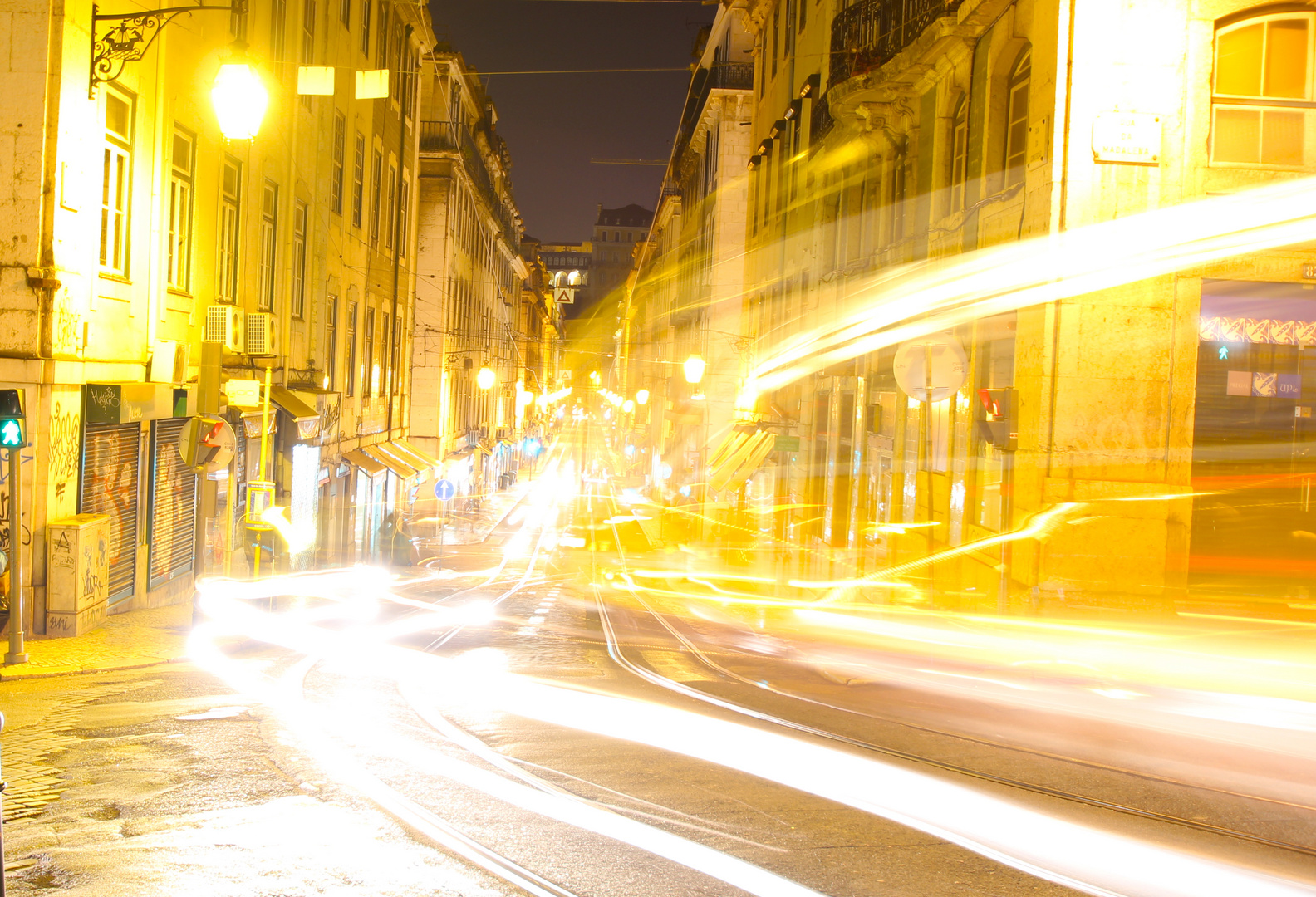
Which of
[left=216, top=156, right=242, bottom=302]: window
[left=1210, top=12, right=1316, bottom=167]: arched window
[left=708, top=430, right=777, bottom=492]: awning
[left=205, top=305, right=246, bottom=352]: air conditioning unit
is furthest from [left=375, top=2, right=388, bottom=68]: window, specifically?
[left=1210, top=12, right=1316, bottom=167]: arched window

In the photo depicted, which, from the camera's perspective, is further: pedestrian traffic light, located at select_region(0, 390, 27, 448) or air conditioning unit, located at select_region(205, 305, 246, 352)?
air conditioning unit, located at select_region(205, 305, 246, 352)

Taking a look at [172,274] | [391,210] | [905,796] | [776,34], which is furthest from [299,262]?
[776,34]

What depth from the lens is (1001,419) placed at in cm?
1405

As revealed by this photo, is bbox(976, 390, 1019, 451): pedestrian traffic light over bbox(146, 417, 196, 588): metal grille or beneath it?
over

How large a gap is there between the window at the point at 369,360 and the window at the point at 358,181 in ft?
8.51

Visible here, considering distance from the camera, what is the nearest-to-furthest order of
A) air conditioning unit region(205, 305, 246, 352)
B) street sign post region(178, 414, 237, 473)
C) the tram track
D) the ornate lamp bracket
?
the tram track, the ornate lamp bracket, street sign post region(178, 414, 237, 473), air conditioning unit region(205, 305, 246, 352)

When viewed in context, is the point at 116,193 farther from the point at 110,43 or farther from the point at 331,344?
the point at 331,344

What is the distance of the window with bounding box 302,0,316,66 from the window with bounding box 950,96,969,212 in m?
12.3

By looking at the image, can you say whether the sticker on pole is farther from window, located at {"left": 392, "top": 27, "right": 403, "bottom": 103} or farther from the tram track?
window, located at {"left": 392, "top": 27, "right": 403, "bottom": 103}

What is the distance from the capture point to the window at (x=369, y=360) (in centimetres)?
2803

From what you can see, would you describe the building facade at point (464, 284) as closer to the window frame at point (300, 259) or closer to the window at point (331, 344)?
the window at point (331, 344)

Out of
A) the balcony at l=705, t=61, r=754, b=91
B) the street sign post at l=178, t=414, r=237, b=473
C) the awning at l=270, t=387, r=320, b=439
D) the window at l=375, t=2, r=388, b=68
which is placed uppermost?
the balcony at l=705, t=61, r=754, b=91

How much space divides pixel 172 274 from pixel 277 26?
670 cm

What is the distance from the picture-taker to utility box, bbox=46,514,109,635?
1179 cm
